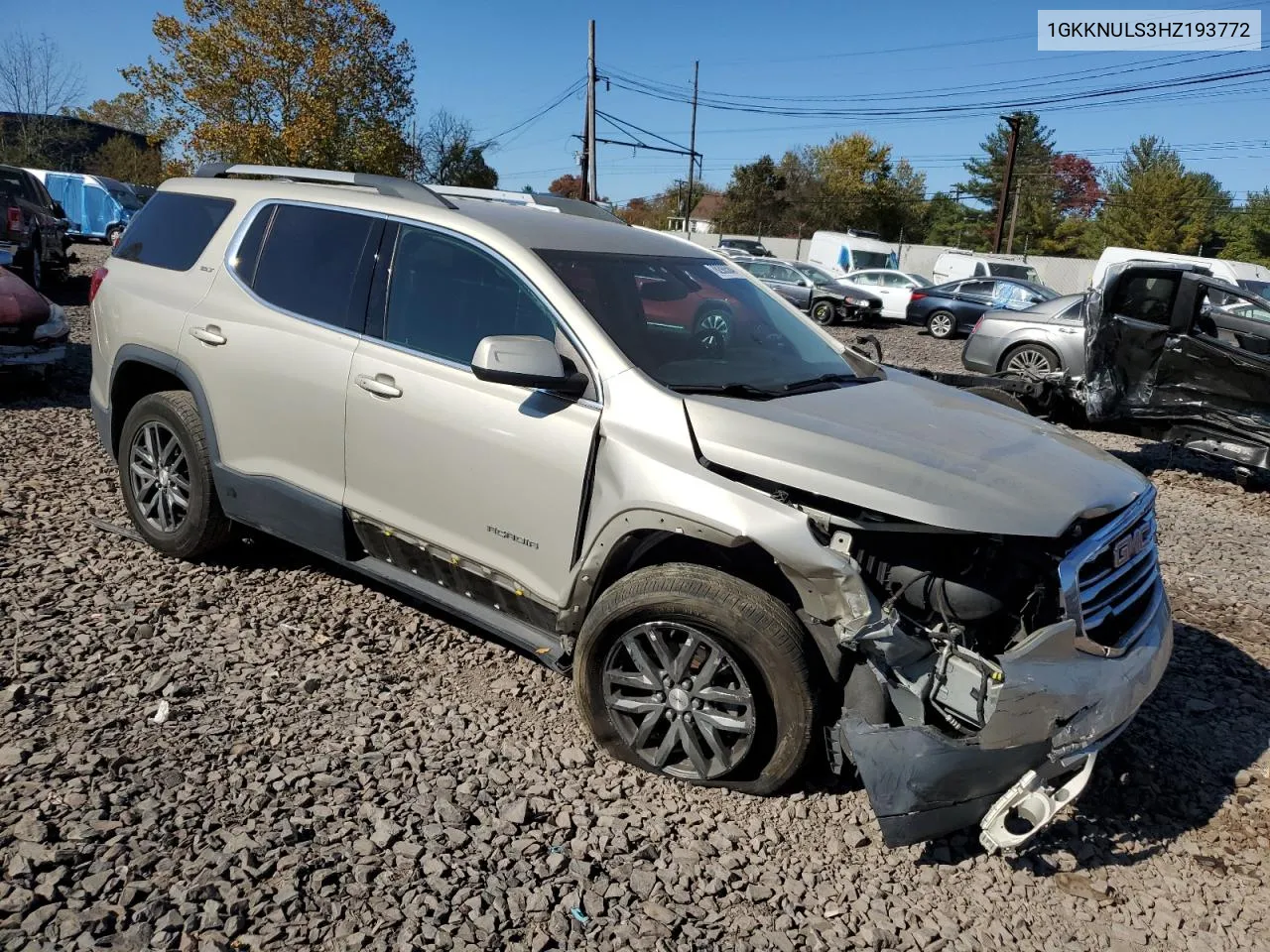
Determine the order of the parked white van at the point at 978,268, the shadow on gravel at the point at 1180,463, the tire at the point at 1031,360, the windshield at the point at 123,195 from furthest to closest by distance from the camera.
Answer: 1. the windshield at the point at 123,195
2. the parked white van at the point at 978,268
3. the tire at the point at 1031,360
4. the shadow on gravel at the point at 1180,463

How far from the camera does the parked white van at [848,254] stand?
3180 cm

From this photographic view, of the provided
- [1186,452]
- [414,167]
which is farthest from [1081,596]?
[414,167]

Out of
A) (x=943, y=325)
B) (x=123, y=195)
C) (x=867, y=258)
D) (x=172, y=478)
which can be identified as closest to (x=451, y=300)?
(x=172, y=478)

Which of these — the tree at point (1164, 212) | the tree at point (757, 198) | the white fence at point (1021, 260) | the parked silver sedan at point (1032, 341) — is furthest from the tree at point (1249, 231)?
the parked silver sedan at point (1032, 341)

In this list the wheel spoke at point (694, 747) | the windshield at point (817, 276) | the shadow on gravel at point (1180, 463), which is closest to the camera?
the wheel spoke at point (694, 747)

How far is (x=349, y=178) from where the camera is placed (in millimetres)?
4465

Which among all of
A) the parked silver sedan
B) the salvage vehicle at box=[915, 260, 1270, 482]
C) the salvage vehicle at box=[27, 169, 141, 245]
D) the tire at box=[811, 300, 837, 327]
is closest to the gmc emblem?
the salvage vehicle at box=[915, 260, 1270, 482]

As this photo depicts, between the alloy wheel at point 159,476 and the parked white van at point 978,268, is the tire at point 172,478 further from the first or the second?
the parked white van at point 978,268

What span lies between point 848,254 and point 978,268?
568 centimetres

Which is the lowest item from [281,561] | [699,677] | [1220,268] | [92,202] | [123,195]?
[281,561]

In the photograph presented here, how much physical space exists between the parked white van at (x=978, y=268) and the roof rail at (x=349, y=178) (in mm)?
23112

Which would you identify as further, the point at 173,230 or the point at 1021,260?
the point at 1021,260

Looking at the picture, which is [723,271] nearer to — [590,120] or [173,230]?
[173,230]

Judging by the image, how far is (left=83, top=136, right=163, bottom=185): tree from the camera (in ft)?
155
